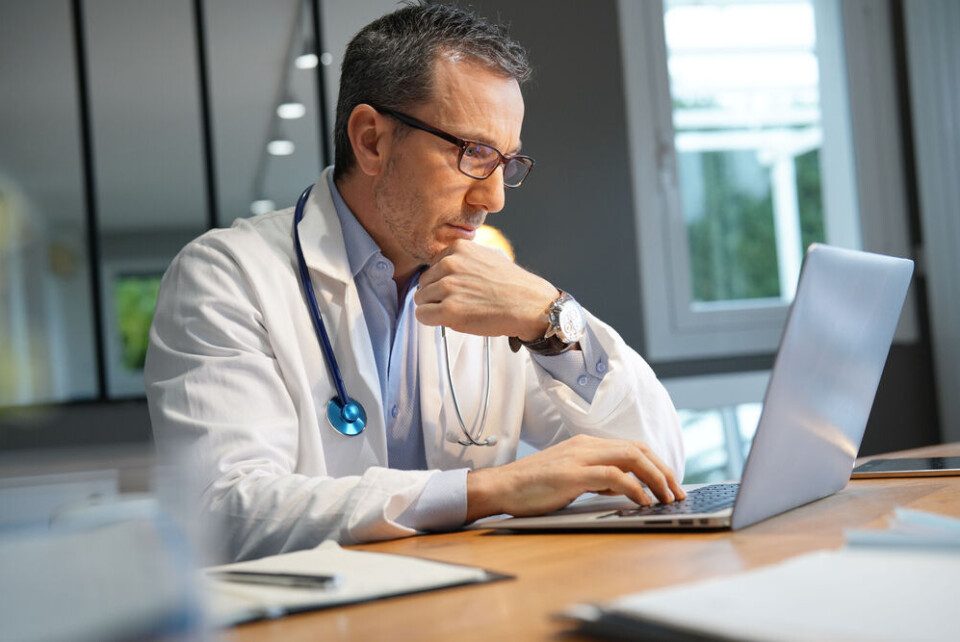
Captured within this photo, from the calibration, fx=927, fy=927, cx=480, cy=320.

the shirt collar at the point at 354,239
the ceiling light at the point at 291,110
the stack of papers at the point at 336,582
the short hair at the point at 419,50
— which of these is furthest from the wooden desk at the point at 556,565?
the ceiling light at the point at 291,110

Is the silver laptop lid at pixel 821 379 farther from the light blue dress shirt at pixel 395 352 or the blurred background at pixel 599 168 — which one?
the blurred background at pixel 599 168

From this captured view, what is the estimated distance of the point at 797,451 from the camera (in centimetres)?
95

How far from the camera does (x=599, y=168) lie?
11.2 feet

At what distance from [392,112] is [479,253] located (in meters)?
0.39

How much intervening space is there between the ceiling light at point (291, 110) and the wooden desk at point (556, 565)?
→ 7.56 feet

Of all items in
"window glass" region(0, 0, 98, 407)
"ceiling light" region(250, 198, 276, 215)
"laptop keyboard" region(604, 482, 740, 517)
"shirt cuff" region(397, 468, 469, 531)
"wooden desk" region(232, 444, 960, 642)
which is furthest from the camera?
"ceiling light" region(250, 198, 276, 215)

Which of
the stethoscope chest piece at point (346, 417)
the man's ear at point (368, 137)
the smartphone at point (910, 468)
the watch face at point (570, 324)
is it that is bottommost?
the smartphone at point (910, 468)

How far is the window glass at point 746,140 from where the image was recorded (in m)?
3.63

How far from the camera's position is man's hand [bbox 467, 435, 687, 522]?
1088mm

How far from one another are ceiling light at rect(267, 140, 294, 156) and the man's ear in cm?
138

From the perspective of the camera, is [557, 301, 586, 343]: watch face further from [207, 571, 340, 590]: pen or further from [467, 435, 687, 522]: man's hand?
[207, 571, 340, 590]: pen

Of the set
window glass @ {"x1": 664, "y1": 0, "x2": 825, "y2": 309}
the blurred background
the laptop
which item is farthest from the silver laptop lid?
window glass @ {"x1": 664, "y1": 0, "x2": 825, "y2": 309}

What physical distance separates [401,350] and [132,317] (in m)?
1.59

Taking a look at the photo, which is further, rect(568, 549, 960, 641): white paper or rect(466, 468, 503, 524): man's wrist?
rect(466, 468, 503, 524): man's wrist
